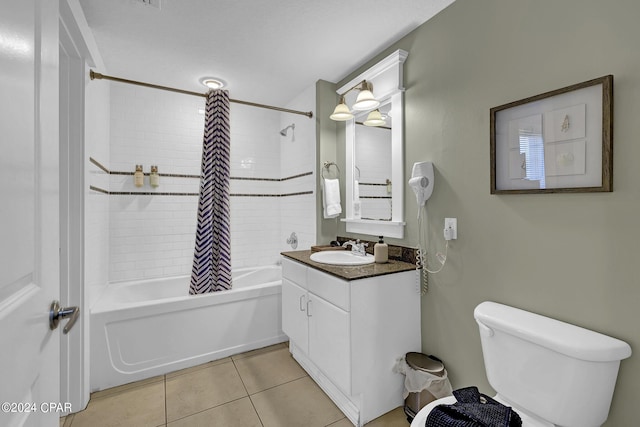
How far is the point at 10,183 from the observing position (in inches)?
21.8

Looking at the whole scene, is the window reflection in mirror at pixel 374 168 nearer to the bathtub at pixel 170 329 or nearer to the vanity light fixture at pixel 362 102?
the vanity light fixture at pixel 362 102

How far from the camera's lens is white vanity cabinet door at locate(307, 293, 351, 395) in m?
1.65

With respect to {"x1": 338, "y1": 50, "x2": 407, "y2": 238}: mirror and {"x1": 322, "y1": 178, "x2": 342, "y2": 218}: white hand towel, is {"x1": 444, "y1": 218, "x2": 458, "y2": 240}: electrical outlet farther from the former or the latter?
{"x1": 322, "y1": 178, "x2": 342, "y2": 218}: white hand towel

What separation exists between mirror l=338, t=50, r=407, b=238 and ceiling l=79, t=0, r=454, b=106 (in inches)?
8.8

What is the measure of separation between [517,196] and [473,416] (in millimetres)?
964

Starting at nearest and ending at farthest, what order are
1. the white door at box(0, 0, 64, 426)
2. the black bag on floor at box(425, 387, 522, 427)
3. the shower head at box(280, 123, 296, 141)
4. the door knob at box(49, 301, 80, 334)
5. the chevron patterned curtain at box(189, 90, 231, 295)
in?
the white door at box(0, 0, 64, 426)
the door knob at box(49, 301, 80, 334)
the black bag on floor at box(425, 387, 522, 427)
the chevron patterned curtain at box(189, 90, 231, 295)
the shower head at box(280, 123, 296, 141)

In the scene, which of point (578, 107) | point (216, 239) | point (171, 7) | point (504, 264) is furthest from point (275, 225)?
point (578, 107)

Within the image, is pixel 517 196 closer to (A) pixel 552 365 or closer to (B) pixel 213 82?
(A) pixel 552 365

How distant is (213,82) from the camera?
2762mm

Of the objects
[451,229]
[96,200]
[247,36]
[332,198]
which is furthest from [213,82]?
[451,229]

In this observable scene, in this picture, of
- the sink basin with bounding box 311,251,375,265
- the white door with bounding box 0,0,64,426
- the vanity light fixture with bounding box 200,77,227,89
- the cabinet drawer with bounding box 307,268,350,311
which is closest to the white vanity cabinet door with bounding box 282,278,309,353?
the cabinet drawer with bounding box 307,268,350,311

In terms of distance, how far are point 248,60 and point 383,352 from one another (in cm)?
232

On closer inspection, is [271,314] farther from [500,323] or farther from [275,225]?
[500,323]

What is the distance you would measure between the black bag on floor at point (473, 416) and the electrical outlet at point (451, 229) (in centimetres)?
82
